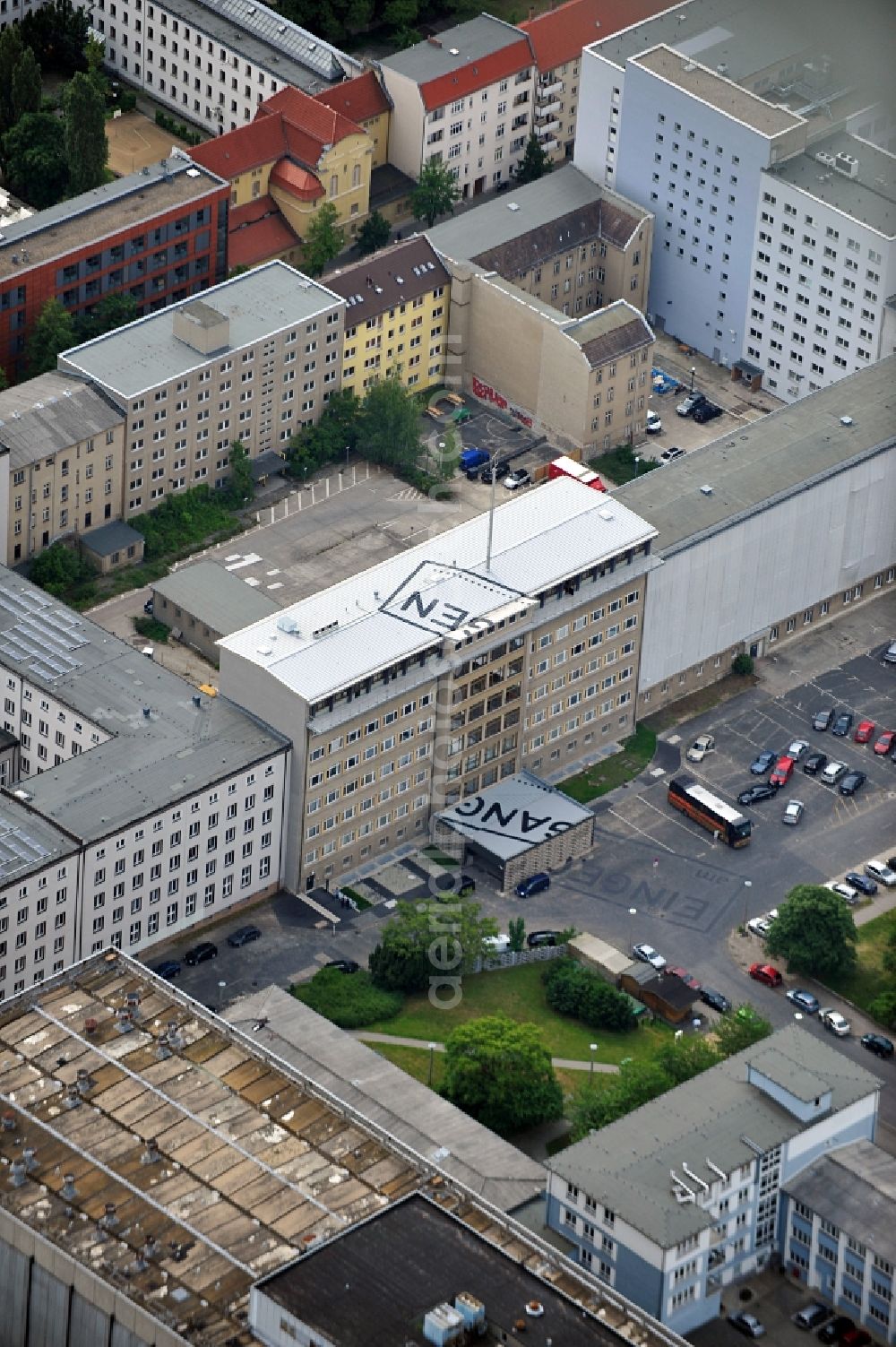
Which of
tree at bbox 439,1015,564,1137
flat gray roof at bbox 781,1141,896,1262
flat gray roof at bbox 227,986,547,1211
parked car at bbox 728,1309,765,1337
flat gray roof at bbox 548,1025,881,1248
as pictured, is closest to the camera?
flat gray roof at bbox 548,1025,881,1248

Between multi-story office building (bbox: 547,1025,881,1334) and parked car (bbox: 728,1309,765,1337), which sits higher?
multi-story office building (bbox: 547,1025,881,1334)

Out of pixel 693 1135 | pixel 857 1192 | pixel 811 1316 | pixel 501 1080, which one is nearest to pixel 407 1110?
pixel 501 1080

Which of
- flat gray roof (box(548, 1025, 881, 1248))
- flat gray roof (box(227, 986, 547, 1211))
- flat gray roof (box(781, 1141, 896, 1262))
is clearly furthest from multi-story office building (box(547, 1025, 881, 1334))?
flat gray roof (box(227, 986, 547, 1211))

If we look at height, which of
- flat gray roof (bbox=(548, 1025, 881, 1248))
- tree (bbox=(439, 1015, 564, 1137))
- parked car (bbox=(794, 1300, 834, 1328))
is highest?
flat gray roof (bbox=(548, 1025, 881, 1248))

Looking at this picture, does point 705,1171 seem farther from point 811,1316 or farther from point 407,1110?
point 407,1110

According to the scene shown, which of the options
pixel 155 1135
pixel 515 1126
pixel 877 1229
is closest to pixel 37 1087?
pixel 155 1135

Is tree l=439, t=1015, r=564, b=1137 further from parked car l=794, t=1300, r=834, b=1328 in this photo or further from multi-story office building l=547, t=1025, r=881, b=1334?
parked car l=794, t=1300, r=834, b=1328
